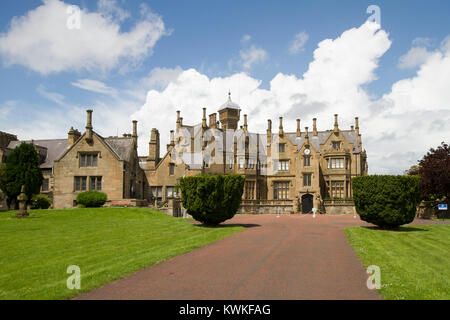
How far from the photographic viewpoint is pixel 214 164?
54.8m

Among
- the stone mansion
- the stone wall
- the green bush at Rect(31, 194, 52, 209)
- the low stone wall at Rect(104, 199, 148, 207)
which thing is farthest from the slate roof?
the low stone wall at Rect(104, 199, 148, 207)

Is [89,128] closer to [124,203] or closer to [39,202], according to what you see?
[39,202]

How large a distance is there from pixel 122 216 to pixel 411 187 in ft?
83.5

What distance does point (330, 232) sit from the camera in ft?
82.0

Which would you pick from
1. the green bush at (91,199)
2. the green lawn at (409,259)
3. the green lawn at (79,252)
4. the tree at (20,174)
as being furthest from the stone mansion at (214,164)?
the green lawn at (409,259)

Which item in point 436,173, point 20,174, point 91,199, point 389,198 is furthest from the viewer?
point 91,199

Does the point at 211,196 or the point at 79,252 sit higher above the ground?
the point at 211,196

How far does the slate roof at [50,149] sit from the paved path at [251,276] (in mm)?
44385

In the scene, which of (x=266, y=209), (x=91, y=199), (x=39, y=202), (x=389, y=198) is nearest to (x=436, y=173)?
(x=389, y=198)

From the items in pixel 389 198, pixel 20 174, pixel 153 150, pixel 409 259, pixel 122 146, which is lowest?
pixel 409 259

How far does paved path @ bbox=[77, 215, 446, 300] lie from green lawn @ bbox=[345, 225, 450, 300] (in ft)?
2.31

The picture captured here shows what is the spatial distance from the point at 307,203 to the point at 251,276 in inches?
1796
